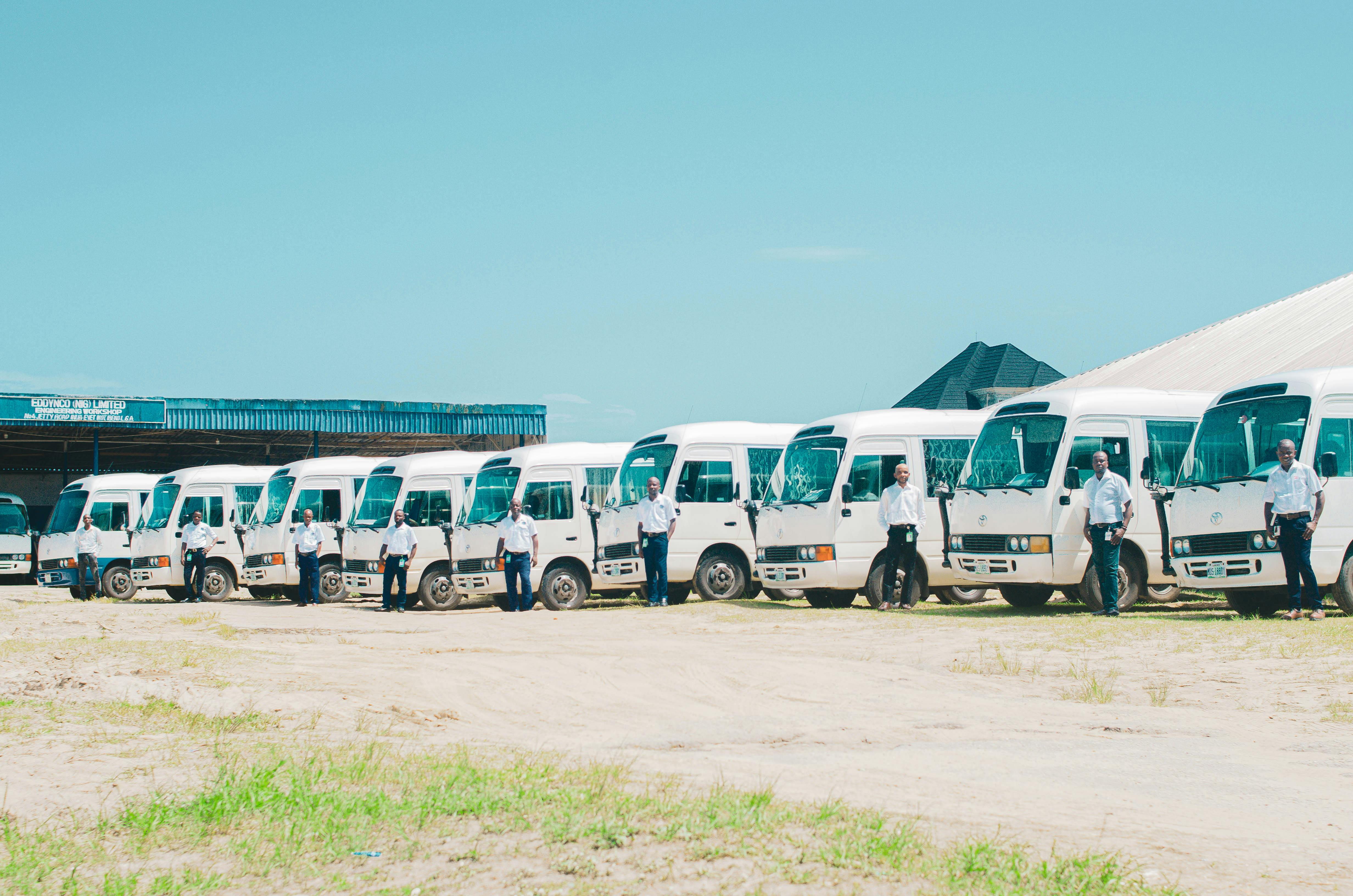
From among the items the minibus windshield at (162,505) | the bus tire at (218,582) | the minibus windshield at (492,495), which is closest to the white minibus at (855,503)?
the minibus windshield at (492,495)

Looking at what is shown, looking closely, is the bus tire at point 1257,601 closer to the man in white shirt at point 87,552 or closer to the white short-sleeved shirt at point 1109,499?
the white short-sleeved shirt at point 1109,499

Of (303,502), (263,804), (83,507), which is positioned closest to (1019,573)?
(263,804)

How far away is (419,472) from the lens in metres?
19.1

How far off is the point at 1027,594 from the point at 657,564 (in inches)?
189

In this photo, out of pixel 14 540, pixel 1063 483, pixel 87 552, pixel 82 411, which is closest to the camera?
pixel 1063 483

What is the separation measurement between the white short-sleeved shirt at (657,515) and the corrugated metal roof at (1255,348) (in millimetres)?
10437

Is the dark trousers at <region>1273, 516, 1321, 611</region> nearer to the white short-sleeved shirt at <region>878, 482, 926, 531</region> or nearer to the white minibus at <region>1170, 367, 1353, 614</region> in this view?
the white minibus at <region>1170, 367, 1353, 614</region>

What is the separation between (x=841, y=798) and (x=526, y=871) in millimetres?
1546

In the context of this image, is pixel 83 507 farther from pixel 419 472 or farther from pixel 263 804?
pixel 263 804

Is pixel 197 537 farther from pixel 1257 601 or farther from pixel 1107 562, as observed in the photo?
pixel 1257 601

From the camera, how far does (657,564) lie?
54.1 ft

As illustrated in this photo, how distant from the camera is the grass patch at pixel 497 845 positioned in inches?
164

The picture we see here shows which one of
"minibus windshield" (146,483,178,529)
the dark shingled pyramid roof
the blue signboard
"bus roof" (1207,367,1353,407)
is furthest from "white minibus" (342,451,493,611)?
the dark shingled pyramid roof

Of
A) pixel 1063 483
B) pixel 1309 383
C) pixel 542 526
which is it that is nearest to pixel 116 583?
pixel 542 526
